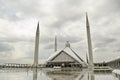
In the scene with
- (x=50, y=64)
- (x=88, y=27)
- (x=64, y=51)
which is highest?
(x=88, y=27)

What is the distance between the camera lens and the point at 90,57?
2395 inches

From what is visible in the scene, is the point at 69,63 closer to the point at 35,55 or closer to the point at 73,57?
the point at 73,57

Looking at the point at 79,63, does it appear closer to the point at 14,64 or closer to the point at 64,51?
the point at 64,51

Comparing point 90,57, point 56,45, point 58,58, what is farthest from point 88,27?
point 56,45

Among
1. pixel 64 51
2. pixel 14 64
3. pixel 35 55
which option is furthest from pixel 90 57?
pixel 14 64

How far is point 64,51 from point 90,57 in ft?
89.5

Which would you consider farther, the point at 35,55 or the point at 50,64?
the point at 50,64

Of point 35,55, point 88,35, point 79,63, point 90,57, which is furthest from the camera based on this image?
point 79,63

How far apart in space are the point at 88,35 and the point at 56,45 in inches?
2453

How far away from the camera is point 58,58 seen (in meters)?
86.1

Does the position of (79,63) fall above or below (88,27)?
below

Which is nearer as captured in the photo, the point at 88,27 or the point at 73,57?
the point at 88,27

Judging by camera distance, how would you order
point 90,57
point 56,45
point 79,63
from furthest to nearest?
point 56,45, point 79,63, point 90,57

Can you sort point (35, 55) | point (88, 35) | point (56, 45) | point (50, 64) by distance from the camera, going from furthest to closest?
point (56, 45), point (50, 64), point (35, 55), point (88, 35)
